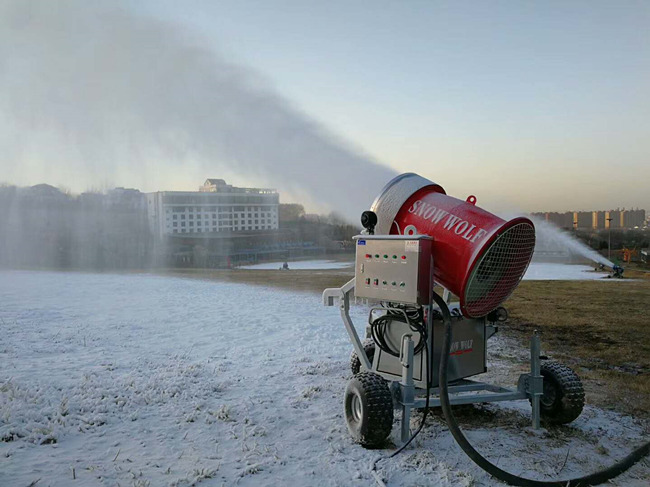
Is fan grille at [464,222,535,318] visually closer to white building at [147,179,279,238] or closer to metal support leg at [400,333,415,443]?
metal support leg at [400,333,415,443]

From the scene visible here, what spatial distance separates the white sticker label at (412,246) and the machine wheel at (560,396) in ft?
6.71

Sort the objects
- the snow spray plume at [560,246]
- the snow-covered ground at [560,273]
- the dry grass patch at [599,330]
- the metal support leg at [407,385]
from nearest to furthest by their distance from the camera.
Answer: the metal support leg at [407,385] < the dry grass patch at [599,330] < the snow-covered ground at [560,273] < the snow spray plume at [560,246]

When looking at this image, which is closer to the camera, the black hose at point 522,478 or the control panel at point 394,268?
the black hose at point 522,478

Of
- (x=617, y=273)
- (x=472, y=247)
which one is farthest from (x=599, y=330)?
(x=617, y=273)

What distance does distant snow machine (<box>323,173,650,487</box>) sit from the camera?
426 centimetres

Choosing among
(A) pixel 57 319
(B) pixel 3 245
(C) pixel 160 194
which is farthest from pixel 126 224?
(A) pixel 57 319

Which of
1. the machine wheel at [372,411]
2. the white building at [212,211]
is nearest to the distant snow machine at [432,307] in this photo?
the machine wheel at [372,411]

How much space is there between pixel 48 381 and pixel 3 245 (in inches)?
1038

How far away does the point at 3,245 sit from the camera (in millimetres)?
27641

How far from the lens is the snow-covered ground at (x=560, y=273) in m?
19.9

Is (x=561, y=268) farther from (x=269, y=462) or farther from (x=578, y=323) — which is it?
(x=269, y=462)

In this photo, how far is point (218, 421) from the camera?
503 centimetres

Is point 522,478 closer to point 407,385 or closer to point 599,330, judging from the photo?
point 407,385

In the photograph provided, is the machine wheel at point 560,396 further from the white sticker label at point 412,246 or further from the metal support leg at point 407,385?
the white sticker label at point 412,246
